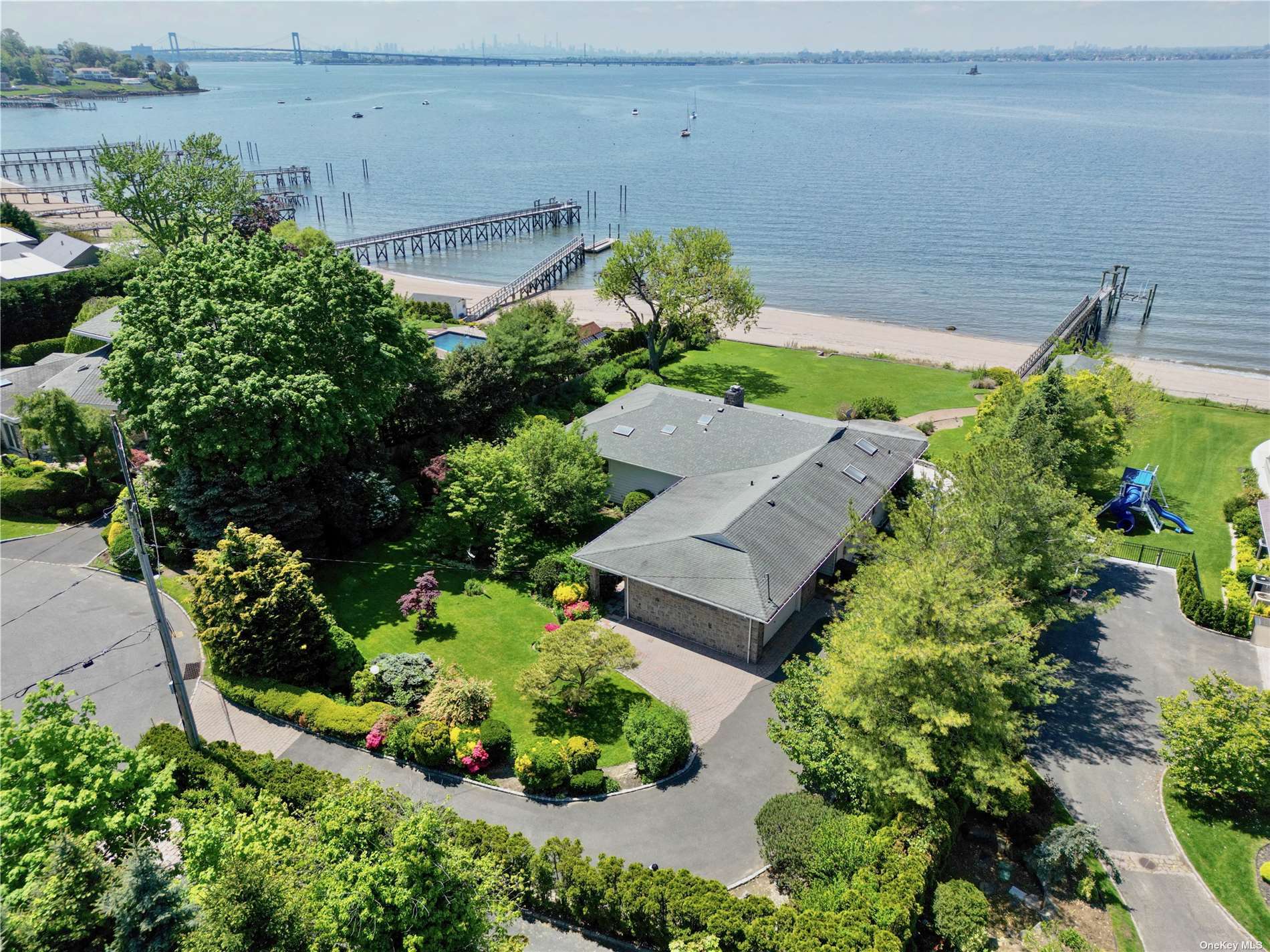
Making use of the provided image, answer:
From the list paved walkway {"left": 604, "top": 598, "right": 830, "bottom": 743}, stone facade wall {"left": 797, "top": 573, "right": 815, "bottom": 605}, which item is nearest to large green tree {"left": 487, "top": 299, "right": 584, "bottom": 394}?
paved walkway {"left": 604, "top": 598, "right": 830, "bottom": 743}

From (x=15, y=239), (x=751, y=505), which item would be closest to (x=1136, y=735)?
(x=751, y=505)

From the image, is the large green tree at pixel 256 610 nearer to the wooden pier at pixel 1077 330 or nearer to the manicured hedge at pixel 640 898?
the manicured hedge at pixel 640 898

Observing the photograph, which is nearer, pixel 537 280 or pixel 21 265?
pixel 21 265

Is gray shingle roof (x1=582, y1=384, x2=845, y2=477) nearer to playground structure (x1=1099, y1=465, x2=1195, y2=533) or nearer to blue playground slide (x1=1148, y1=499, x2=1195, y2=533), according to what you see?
playground structure (x1=1099, y1=465, x2=1195, y2=533)

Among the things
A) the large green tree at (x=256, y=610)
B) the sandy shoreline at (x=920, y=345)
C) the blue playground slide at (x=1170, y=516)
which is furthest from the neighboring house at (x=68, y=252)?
the blue playground slide at (x=1170, y=516)

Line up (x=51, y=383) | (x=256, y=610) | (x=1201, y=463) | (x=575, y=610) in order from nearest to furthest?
1. (x=256, y=610)
2. (x=575, y=610)
3. (x=51, y=383)
4. (x=1201, y=463)

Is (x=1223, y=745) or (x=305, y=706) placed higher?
(x=1223, y=745)

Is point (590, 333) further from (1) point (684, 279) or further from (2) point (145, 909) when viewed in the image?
(2) point (145, 909)
